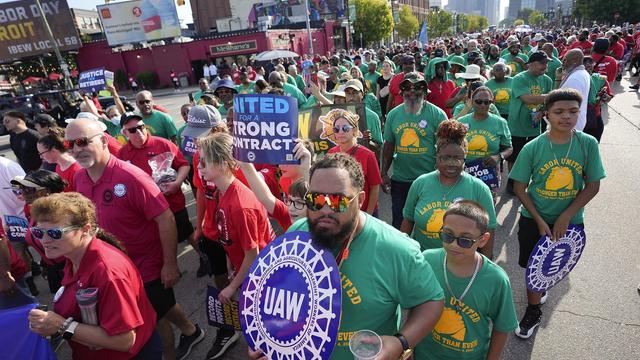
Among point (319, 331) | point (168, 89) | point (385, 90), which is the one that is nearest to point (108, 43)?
point (168, 89)

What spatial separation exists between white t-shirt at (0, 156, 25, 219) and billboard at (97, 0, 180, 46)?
3595 cm

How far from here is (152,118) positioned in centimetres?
579

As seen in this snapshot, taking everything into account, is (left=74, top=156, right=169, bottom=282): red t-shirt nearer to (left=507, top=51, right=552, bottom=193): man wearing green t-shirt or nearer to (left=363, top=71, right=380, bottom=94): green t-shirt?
(left=507, top=51, right=552, bottom=193): man wearing green t-shirt

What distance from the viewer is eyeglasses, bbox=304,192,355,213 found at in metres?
1.75

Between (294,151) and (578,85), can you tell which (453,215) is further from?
(578,85)

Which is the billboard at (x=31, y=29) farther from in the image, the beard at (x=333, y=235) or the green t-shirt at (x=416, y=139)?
the beard at (x=333, y=235)

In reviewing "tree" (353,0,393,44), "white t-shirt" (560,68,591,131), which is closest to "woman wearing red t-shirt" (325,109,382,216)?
"white t-shirt" (560,68,591,131)

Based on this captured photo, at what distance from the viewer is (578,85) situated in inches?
165

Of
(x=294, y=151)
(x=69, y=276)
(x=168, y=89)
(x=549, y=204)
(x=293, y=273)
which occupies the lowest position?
(x=168, y=89)

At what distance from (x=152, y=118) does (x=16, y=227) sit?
7.71 feet

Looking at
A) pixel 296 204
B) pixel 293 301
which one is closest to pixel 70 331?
pixel 293 301

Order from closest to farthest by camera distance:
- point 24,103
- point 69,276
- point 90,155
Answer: point 69,276 < point 90,155 < point 24,103

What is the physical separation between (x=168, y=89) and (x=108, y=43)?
7.48m

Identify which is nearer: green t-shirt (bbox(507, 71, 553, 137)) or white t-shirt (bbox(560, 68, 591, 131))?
white t-shirt (bbox(560, 68, 591, 131))
